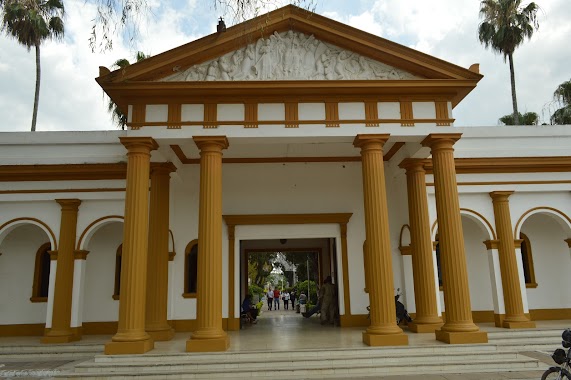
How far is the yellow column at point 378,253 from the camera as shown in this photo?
9531 millimetres

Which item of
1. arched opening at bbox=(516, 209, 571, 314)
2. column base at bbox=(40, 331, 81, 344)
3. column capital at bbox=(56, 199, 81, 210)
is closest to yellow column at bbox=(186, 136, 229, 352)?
column base at bbox=(40, 331, 81, 344)

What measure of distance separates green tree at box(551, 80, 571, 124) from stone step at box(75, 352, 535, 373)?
1953 centimetres

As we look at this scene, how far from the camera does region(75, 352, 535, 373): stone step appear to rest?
864 centimetres

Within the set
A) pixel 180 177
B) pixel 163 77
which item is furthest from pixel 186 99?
pixel 180 177

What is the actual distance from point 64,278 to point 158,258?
3.02m

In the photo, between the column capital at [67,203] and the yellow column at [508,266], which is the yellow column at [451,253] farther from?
the column capital at [67,203]

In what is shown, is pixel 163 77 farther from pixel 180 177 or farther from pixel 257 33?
pixel 180 177

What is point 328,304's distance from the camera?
14398mm

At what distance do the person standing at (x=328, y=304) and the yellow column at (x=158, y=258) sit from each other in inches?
193

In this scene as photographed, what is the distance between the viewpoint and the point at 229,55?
416 inches

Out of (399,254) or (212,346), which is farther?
(399,254)

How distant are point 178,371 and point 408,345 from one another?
4.68 meters

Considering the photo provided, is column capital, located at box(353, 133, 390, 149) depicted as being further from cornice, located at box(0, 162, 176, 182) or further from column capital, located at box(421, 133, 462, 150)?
cornice, located at box(0, 162, 176, 182)

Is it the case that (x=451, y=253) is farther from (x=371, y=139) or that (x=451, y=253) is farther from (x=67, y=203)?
(x=67, y=203)
